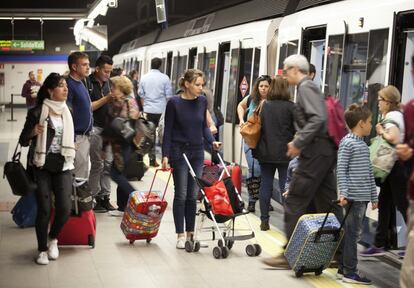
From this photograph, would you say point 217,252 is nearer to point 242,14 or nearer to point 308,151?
point 308,151

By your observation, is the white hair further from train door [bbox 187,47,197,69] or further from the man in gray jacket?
train door [bbox 187,47,197,69]

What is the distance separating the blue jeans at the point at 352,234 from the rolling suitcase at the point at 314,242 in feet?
0.16

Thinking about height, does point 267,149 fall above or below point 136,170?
above

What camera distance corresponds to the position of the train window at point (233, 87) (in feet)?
44.4

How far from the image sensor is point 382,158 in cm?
731

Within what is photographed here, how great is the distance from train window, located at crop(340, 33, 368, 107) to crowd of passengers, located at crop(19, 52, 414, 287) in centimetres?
49

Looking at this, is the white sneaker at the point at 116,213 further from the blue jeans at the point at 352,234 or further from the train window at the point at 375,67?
the blue jeans at the point at 352,234

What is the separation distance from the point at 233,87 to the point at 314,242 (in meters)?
7.24

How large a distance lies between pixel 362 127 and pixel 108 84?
391 cm

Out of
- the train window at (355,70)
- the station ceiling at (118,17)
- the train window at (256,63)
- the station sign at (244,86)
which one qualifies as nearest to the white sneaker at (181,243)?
the train window at (355,70)

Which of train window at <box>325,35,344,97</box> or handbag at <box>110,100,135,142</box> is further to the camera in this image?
train window at <box>325,35,344,97</box>

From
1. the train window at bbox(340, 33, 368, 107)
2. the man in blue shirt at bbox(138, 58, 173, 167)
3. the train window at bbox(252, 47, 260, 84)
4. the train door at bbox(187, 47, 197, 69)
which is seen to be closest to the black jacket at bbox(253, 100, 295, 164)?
the train window at bbox(340, 33, 368, 107)

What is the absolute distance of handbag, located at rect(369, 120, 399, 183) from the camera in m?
7.29

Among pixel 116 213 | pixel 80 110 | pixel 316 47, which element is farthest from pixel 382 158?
pixel 116 213
